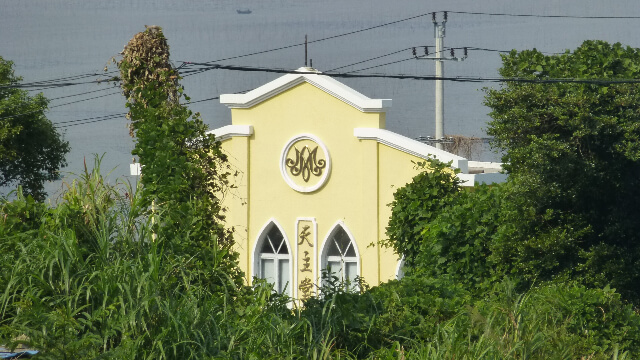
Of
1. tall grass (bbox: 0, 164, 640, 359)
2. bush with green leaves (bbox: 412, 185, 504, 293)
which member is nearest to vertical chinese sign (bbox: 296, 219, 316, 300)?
bush with green leaves (bbox: 412, 185, 504, 293)

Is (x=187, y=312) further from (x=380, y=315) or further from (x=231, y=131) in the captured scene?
(x=231, y=131)

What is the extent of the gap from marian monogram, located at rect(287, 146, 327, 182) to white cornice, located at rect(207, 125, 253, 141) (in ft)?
3.80

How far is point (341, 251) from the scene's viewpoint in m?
19.4

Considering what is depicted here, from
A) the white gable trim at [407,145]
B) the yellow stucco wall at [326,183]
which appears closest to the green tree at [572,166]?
the white gable trim at [407,145]

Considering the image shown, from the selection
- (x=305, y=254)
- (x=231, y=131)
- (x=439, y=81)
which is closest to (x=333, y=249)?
(x=305, y=254)

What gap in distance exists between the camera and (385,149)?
730 inches

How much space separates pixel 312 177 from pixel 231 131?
7.10 feet

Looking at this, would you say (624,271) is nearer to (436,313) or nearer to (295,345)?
(436,313)

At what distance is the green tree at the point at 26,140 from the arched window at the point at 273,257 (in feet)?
41.8

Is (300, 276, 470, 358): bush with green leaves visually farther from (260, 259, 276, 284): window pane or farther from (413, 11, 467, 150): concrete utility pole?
(413, 11, 467, 150): concrete utility pole

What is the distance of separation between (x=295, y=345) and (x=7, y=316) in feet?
8.73

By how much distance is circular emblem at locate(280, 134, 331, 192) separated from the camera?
19.4 meters

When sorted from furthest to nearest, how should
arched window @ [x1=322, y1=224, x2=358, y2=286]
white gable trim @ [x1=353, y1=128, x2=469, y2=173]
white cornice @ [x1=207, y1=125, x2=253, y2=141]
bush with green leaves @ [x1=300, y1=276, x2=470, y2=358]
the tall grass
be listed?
white cornice @ [x1=207, y1=125, x2=253, y2=141] → arched window @ [x1=322, y1=224, x2=358, y2=286] → white gable trim @ [x1=353, y1=128, x2=469, y2=173] → bush with green leaves @ [x1=300, y1=276, x2=470, y2=358] → the tall grass

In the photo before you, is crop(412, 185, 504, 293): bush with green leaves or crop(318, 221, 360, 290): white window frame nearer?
crop(412, 185, 504, 293): bush with green leaves
